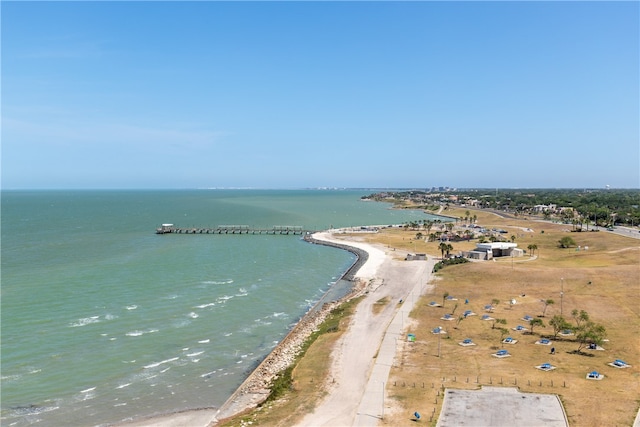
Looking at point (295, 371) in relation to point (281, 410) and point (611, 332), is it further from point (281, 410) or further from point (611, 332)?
point (611, 332)

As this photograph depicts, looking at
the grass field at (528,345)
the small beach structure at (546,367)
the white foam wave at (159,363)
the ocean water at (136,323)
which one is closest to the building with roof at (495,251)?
the grass field at (528,345)

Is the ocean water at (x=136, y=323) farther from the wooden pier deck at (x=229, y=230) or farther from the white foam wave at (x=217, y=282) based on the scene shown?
the wooden pier deck at (x=229, y=230)

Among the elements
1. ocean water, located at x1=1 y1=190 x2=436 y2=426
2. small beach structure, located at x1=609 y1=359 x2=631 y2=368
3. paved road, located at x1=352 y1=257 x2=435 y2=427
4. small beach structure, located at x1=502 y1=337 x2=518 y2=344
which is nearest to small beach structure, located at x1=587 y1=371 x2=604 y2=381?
small beach structure, located at x1=609 y1=359 x2=631 y2=368

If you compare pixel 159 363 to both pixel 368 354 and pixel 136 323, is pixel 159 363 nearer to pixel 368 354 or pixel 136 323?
pixel 136 323

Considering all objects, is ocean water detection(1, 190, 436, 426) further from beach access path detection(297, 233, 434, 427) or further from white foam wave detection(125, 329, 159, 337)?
beach access path detection(297, 233, 434, 427)

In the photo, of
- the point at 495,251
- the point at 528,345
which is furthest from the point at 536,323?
the point at 495,251

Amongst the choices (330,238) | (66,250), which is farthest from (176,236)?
(330,238)

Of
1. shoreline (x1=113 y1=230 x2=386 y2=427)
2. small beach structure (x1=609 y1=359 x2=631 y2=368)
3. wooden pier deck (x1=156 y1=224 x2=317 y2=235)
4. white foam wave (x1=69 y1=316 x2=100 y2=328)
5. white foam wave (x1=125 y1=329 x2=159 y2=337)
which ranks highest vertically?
wooden pier deck (x1=156 y1=224 x2=317 y2=235)
